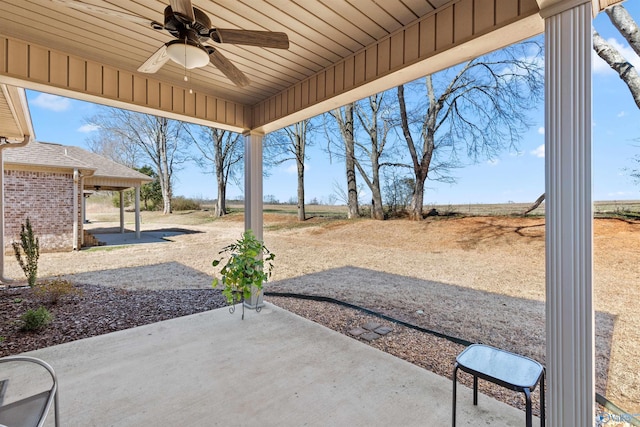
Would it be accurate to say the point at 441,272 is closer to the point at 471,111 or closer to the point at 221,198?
the point at 471,111

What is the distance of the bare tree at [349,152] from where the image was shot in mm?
9375

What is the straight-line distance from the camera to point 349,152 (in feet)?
31.4

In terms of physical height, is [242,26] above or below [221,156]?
below

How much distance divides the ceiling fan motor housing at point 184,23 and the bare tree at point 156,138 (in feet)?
50.4

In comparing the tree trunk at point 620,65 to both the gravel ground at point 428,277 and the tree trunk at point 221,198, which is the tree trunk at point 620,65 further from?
the tree trunk at point 221,198

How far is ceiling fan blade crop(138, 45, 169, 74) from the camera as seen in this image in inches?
72.3

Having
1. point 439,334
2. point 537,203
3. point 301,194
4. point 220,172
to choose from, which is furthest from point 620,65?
point 220,172

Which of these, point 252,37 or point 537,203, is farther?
point 537,203

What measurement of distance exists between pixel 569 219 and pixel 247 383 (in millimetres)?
2243

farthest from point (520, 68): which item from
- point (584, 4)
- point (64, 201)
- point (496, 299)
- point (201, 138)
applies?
point (201, 138)

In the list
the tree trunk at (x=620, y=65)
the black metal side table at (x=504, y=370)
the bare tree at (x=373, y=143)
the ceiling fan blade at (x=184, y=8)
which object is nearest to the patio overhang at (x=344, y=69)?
the black metal side table at (x=504, y=370)

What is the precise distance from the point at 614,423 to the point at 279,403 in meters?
2.19

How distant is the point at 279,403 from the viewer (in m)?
1.96

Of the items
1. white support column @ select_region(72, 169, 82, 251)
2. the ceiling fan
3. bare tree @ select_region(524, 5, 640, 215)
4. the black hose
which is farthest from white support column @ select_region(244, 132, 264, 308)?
white support column @ select_region(72, 169, 82, 251)
